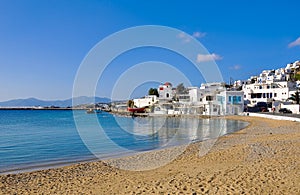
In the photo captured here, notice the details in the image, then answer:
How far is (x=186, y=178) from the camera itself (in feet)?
26.6

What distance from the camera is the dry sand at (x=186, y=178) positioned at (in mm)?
7008

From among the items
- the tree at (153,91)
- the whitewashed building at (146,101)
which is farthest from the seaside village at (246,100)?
the tree at (153,91)

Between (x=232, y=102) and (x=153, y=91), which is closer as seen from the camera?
(x=232, y=102)

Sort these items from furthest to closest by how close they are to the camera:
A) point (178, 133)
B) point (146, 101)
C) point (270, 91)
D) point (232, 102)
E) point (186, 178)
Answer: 1. point (146, 101)
2. point (270, 91)
3. point (232, 102)
4. point (178, 133)
5. point (186, 178)

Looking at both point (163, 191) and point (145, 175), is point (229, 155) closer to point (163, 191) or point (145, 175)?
point (145, 175)

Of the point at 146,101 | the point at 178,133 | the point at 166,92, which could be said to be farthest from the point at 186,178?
the point at 146,101

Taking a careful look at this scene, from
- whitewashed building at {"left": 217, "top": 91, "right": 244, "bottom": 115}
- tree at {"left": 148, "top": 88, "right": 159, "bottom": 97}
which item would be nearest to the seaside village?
whitewashed building at {"left": 217, "top": 91, "right": 244, "bottom": 115}

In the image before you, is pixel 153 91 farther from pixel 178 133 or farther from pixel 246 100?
pixel 178 133

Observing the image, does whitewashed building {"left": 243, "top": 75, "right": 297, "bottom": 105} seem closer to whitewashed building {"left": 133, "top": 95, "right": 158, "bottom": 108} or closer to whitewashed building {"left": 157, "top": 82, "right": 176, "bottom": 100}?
whitewashed building {"left": 157, "top": 82, "right": 176, "bottom": 100}

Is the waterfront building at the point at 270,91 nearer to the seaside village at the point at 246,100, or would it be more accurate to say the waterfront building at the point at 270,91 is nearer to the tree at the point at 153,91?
the seaside village at the point at 246,100

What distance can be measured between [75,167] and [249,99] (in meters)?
57.5

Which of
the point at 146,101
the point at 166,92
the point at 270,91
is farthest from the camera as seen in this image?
the point at 146,101

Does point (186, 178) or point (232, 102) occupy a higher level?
point (232, 102)

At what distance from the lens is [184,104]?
227 feet
